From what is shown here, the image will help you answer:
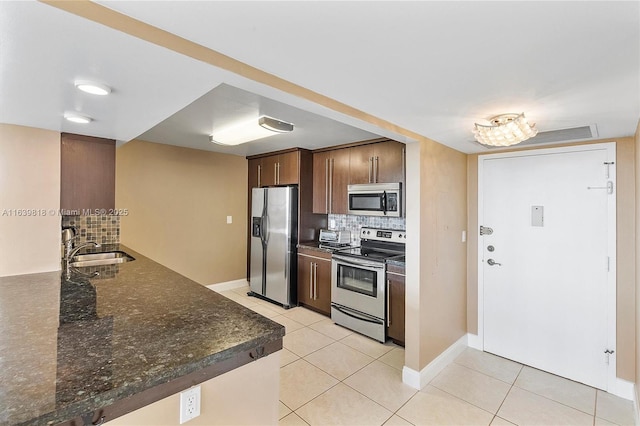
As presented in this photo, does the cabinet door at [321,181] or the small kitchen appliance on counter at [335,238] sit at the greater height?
the cabinet door at [321,181]

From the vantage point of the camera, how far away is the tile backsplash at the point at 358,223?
3647 mm

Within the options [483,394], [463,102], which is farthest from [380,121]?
[483,394]

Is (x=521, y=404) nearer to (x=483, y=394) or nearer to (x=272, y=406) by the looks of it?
(x=483, y=394)

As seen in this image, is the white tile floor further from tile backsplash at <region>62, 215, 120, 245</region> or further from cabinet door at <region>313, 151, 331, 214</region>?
tile backsplash at <region>62, 215, 120, 245</region>

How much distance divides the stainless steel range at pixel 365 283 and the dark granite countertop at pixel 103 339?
1861 millimetres

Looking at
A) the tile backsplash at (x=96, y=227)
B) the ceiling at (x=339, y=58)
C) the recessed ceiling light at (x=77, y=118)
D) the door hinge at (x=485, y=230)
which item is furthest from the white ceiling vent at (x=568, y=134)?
the tile backsplash at (x=96, y=227)

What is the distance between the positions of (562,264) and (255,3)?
10.0 feet

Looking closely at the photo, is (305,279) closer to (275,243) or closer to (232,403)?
(275,243)

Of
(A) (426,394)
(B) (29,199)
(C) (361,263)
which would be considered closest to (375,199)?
(C) (361,263)

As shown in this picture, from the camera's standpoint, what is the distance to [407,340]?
8.29 ft

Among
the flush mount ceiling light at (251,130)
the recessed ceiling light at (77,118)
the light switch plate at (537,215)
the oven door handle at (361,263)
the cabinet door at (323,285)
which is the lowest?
the cabinet door at (323,285)

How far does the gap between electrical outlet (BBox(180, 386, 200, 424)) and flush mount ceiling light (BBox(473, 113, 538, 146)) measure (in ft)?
6.50

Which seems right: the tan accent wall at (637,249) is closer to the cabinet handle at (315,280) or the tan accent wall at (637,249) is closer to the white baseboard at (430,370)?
the white baseboard at (430,370)

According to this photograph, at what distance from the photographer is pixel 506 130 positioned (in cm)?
181
